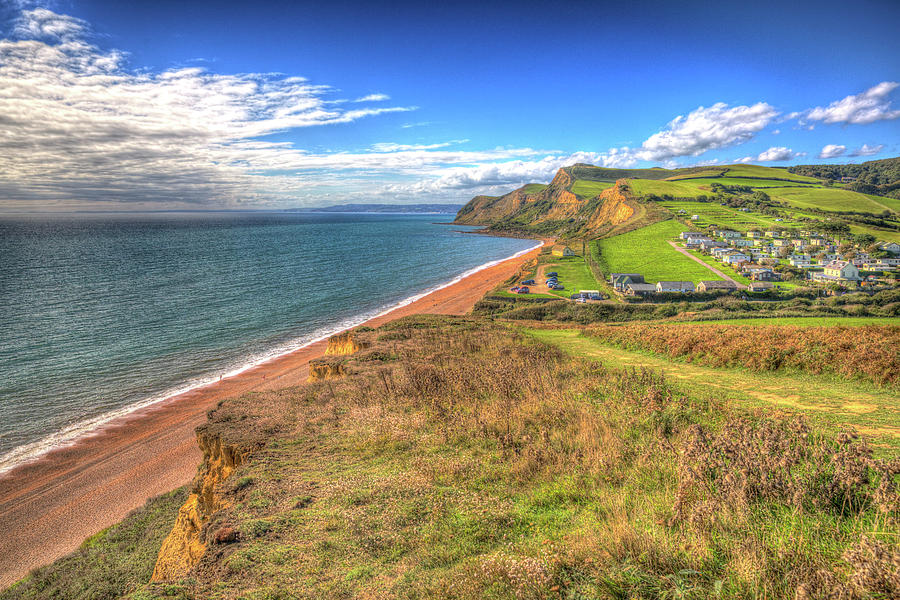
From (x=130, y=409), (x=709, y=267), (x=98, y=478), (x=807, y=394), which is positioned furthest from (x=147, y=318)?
(x=709, y=267)

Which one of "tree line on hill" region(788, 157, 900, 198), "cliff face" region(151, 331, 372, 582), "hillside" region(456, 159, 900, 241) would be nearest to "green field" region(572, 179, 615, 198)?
"hillside" region(456, 159, 900, 241)

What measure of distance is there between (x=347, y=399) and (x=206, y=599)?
6729mm

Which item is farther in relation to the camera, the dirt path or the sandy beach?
the dirt path

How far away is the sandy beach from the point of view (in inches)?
597

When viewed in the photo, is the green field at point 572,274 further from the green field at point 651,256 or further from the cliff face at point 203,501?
the cliff face at point 203,501

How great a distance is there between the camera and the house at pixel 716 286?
44.1 meters

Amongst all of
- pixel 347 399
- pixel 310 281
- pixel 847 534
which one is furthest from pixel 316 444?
pixel 310 281

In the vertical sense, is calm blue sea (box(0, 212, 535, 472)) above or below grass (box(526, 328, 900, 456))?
below

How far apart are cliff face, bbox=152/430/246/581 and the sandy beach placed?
9289 millimetres

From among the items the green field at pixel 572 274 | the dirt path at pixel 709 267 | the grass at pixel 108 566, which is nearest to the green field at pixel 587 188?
the dirt path at pixel 709 267

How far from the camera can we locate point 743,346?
46.3ft

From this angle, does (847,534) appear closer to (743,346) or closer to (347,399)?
(347,399)

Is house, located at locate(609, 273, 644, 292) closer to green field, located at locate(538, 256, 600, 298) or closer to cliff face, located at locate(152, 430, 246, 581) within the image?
green field, located at locate(538, 256, 600, 298)

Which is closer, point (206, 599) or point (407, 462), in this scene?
point (206, 599)
